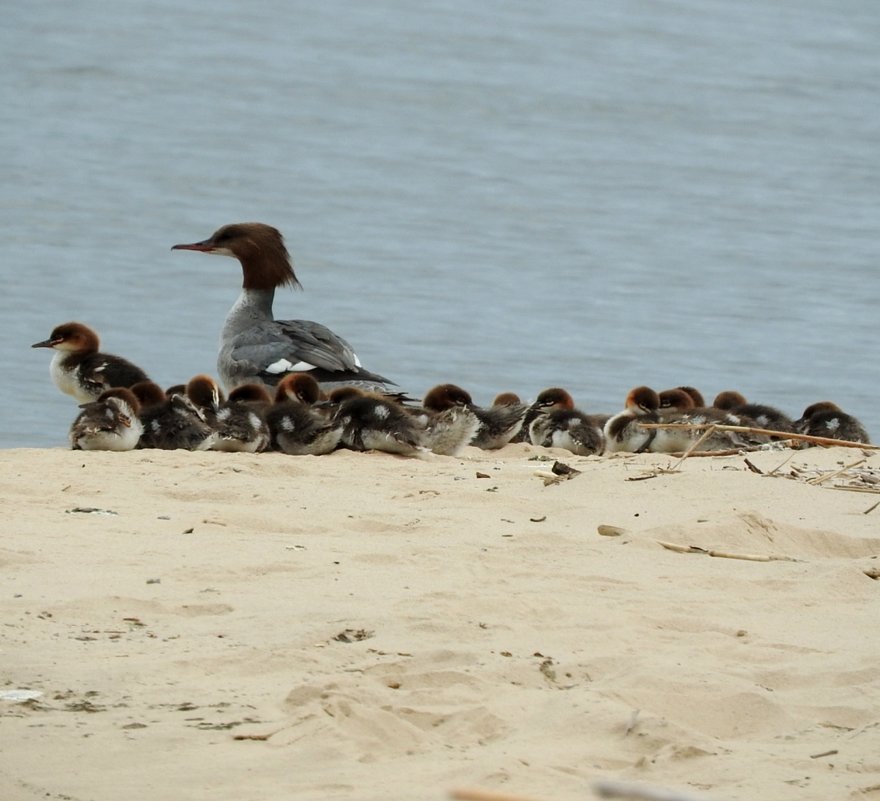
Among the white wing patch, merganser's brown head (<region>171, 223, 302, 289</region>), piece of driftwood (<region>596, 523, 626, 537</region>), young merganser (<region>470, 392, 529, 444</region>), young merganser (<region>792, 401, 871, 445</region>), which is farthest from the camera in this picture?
merganser's brown head (<region>171, 223, 302, 289</region>)

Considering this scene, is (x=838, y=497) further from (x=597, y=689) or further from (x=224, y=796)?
(x=224, y=796)

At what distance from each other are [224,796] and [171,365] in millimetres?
9064

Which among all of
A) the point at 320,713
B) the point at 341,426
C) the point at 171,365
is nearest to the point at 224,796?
the point at 320,713

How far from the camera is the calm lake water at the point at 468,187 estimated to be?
45.5 feet

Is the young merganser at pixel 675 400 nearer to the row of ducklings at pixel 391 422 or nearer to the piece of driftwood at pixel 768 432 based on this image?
the row of ducklings at pixel 391 422

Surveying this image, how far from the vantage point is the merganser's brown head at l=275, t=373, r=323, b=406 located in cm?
923

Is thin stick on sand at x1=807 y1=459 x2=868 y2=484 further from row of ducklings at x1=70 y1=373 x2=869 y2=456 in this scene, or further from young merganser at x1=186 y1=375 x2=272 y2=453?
young merganser at x1=186 y1=375 x2=272 y2=453

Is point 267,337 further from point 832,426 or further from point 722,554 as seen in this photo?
point 722,554

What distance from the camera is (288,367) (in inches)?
413

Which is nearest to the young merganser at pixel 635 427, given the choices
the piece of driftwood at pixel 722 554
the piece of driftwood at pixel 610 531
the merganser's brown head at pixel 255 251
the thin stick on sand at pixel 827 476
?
the thin stick on sand at pixel 827 476

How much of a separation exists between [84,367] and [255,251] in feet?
8.72

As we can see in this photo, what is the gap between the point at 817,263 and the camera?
61.8 ft

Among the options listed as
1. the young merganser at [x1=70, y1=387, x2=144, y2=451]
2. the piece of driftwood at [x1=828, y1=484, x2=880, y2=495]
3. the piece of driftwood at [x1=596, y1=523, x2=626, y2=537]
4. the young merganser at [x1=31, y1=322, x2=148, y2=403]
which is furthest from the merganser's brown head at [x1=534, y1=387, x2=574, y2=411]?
the piece of driftwood at [x1=596, y1=523, x2=626, y2=537]

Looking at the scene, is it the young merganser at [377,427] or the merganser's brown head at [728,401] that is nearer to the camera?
the young merganser at [377,427]
